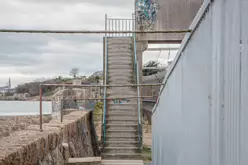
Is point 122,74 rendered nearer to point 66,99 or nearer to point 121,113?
point 121,113

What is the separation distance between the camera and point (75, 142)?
335 inches

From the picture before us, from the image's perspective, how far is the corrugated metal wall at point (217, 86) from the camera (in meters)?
1.62

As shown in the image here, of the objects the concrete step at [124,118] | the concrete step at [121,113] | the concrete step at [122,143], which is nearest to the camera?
the concrete step at [122,143]

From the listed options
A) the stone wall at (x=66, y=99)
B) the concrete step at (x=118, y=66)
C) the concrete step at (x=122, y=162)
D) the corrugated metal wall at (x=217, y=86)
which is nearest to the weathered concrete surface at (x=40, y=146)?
the stone wall at (x=66, y=99)

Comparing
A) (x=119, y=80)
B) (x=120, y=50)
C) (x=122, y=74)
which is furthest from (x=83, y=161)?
(x=120, y=50)

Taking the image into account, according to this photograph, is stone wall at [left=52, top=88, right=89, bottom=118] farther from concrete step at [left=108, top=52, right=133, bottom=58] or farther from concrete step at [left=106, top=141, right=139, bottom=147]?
concrete step at [left=108, top=52, right=133, bottom=58]

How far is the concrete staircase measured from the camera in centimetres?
1099

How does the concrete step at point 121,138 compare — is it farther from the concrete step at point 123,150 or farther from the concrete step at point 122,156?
the concrete step at point 122,156

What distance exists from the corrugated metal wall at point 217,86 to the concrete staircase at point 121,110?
8154 mm

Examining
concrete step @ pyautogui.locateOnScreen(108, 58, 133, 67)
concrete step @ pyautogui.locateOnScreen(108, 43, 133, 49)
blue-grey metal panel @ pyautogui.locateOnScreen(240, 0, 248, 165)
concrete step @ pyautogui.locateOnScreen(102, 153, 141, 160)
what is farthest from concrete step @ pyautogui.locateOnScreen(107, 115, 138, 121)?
→ blue-grey metal panel @ pyautogui.locateOnScreen(240, 0, 248, 165)

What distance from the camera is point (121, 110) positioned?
12.7 m

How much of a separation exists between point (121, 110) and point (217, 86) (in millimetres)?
10830

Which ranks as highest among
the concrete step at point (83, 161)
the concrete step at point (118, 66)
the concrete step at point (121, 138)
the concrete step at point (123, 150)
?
the concrete step at point (118, 66)

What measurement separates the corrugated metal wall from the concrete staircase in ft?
26.8
